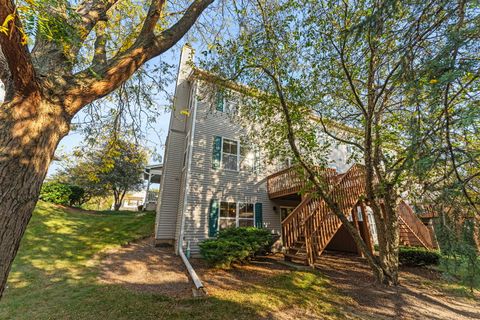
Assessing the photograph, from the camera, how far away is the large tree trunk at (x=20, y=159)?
1664 millimetres

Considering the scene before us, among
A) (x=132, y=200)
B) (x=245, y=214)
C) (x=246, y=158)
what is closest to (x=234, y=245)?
(x=245, y=214)

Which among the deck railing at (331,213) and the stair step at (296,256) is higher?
the deck railing at (331,213)

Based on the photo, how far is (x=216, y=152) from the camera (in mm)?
9641

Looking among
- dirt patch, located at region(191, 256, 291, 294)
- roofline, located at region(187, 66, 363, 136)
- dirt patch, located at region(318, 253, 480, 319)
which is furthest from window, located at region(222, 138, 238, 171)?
dirt patch, located at region(318, 253, 480, 319)

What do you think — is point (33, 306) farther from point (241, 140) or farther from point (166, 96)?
point (241, 140)

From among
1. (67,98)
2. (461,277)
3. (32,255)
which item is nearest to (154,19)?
(67,98)

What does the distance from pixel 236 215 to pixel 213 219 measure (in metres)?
1.12

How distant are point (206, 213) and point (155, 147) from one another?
13.8ft

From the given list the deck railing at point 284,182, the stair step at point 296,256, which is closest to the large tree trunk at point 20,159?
the stair step at point 296,256

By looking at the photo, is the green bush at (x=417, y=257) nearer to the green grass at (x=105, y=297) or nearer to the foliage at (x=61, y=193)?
the green grass at (x=105, y=297)

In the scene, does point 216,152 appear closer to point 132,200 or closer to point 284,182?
point 284,182

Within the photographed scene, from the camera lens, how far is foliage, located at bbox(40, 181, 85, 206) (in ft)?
45.8

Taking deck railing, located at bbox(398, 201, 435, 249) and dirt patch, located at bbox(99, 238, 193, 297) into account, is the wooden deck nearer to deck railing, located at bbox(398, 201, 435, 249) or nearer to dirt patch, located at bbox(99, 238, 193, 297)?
deck railing, located at bbox(398, 201, 435, 249)

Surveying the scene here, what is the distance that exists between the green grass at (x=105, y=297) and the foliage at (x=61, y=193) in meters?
8.54
